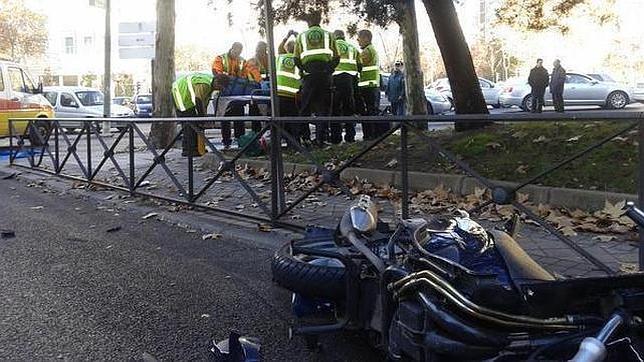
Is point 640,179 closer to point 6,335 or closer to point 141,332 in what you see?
point 141,332

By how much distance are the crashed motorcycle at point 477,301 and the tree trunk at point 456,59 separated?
6.77 metres

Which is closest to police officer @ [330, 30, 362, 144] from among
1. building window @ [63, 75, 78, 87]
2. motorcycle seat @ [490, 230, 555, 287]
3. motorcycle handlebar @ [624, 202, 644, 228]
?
motorcycle seat @ [490, 230, 555, 287]

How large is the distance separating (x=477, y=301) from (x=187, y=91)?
10151mm

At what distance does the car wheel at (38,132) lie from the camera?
489 inches

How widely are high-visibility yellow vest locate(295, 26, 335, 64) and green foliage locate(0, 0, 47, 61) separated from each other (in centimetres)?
4949

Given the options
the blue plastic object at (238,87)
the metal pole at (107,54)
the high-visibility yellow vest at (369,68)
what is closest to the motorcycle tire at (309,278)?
the high-visibility yellow vest at (369,68)

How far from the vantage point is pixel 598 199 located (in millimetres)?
6191

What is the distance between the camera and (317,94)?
10336mm

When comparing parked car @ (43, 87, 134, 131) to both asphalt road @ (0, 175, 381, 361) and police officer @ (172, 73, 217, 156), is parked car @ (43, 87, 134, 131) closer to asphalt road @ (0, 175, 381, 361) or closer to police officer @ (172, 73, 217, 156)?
police officer @ (172, 73, 217, 156)

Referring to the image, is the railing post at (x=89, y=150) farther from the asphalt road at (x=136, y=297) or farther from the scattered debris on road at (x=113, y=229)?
the scattered debris on road at (x=113, y=229)

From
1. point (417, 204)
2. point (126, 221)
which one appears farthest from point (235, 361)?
point (126, 221)

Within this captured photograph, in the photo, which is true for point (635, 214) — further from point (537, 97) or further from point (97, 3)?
point (537, 97)

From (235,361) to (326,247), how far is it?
99 cm

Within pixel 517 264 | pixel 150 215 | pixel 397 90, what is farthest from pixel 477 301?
pixel 397 90
